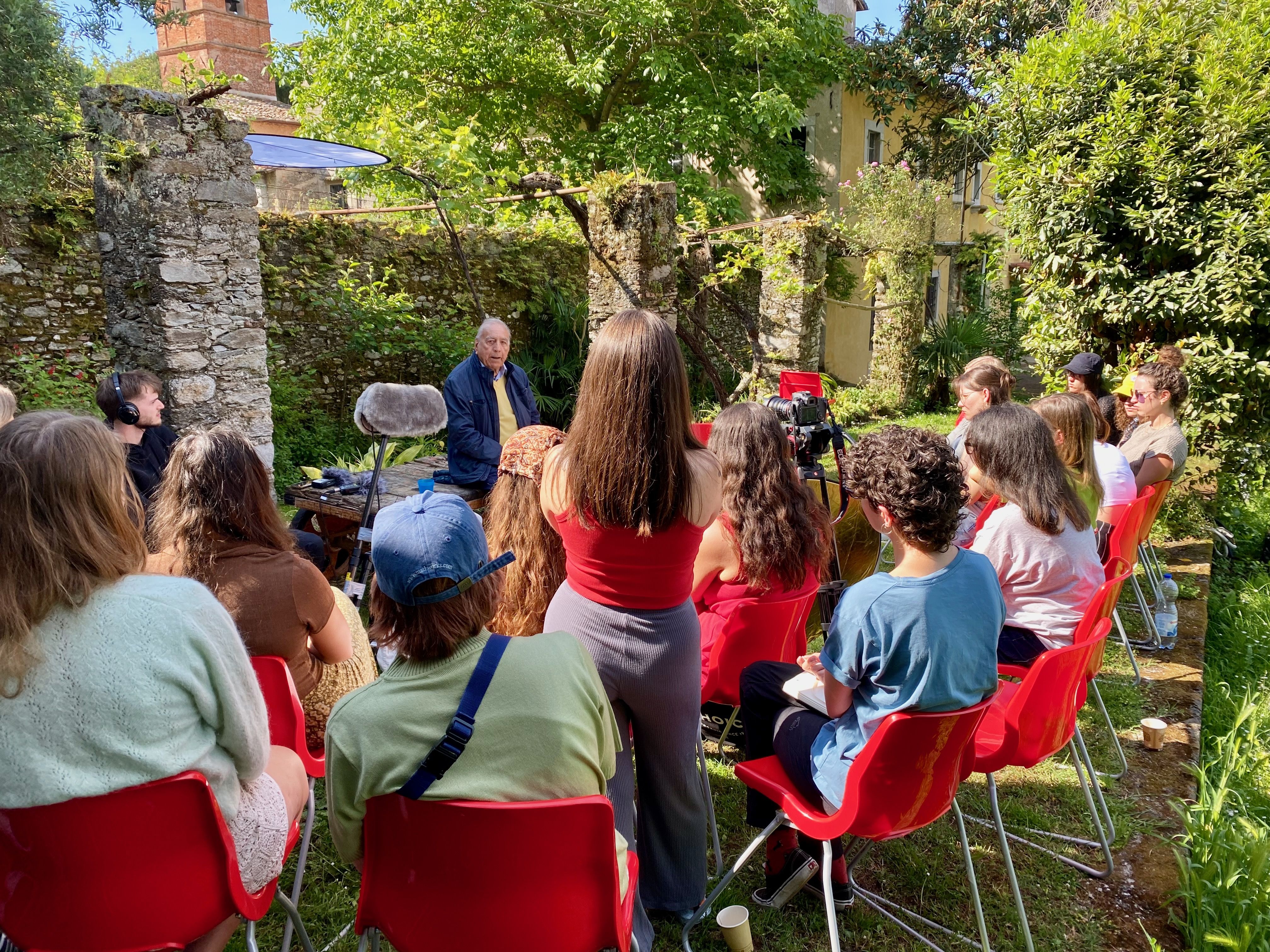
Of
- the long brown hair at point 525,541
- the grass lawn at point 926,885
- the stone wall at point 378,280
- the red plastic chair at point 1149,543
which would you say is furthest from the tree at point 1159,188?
the long brown hair at point 525,541

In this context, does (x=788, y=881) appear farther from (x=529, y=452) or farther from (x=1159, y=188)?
(x=1159, y=188)

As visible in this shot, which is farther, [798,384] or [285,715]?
[798,384]

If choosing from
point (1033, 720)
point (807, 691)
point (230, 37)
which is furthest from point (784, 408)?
point (230, 37)

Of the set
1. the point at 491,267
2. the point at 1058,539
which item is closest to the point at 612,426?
the point at 1058,539

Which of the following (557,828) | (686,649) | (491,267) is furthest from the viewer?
(491,267)

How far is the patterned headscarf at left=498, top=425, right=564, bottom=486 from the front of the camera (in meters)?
2.71

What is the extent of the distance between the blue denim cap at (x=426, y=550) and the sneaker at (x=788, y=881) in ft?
5.39

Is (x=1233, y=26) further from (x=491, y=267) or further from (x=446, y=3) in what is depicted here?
(x=446, y=3)

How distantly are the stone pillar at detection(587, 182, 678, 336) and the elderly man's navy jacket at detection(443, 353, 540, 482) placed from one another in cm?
125

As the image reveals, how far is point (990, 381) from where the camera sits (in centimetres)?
426

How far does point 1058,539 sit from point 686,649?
5.03 ft

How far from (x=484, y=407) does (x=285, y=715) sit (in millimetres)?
3132

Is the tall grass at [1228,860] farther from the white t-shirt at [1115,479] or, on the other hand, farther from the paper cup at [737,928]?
the paper cup at [737,928]

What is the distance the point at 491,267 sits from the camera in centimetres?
1035
